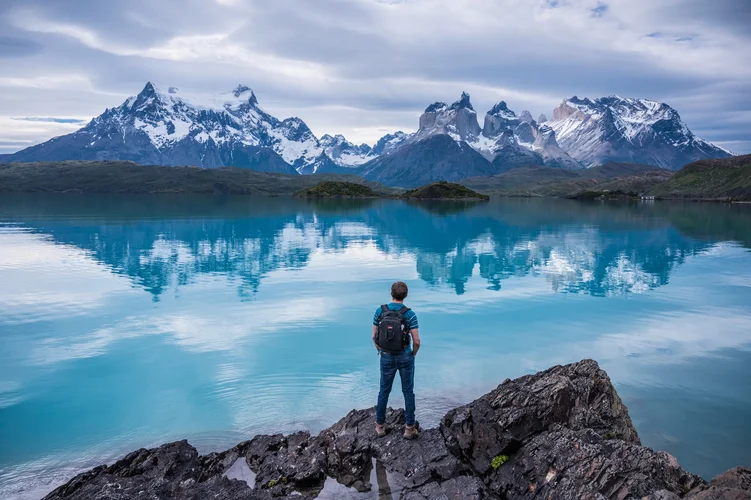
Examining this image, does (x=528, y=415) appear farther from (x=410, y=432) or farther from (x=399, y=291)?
(x=399, y=291)

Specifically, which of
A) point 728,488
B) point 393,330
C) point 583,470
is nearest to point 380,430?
point 393,330

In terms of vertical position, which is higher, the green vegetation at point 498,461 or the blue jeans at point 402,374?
the blue jeans at point 402,374

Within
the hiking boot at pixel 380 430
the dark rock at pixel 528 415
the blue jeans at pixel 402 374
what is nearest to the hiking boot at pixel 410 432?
the blue jeans at pixel 402 374

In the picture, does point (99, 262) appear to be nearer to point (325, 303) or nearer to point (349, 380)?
point (325, 303)

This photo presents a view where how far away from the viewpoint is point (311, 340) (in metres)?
30.1

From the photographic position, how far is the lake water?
1928 centimetres

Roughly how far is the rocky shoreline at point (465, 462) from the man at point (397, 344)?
66cm

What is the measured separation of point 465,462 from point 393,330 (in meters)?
4.38

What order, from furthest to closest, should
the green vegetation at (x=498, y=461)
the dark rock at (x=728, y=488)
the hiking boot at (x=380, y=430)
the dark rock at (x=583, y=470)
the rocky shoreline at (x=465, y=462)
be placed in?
the hiking boot at (x=380, y=430)
the green vegetation at (x=498, y=461)
the rocky shoreline at (x=465, y=462)
the dark rock at (x=583, y=470)
the dark rock at (x=728, y=488)

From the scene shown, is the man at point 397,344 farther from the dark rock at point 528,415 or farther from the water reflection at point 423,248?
the water reflection at point 423,248

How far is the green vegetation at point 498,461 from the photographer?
570 inches

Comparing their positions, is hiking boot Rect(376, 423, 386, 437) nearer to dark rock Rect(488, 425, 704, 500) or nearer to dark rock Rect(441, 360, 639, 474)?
dark rock Rect(441, 360, 639, 474)

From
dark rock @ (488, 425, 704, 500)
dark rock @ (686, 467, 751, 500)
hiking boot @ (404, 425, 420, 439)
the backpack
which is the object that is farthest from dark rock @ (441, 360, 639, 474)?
the backpack

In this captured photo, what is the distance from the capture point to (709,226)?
115750 millimetres
